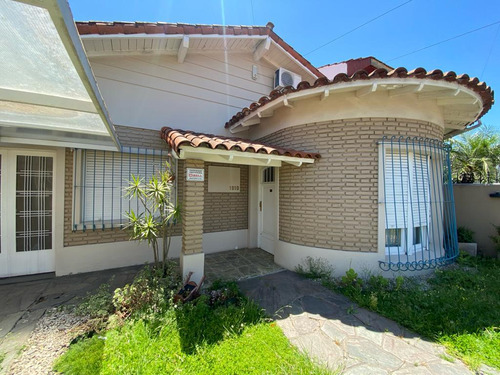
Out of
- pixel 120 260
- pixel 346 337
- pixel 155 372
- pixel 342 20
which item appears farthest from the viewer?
pixel 342 20

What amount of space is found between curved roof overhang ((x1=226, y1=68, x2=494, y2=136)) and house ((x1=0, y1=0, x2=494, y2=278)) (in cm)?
3

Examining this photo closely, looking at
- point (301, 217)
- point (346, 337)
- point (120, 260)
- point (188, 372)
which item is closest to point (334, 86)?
point (301, 217)

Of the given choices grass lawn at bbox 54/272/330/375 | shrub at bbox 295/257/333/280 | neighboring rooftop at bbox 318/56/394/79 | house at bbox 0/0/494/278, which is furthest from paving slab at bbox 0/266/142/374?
neighboring rooftop at bbox 318/56/394/79

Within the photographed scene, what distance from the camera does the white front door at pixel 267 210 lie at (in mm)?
7109

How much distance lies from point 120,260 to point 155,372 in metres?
4.16

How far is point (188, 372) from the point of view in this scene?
2.55 metres

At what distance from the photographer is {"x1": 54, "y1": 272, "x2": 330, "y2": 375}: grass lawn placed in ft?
8.55

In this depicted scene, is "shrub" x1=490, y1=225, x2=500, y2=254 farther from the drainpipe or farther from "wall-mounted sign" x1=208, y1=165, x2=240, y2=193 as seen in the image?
"wall-mounted sign" x1=208, y1=165, x2=240, y2=193

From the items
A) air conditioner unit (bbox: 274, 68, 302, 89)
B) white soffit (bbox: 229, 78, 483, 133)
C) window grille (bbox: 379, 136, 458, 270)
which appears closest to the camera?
white soffit (bbox: 229, 78, 483, 133)

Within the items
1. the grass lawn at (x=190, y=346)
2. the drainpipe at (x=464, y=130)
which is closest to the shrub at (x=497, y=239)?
the drainpipe at (x=464, y=130)

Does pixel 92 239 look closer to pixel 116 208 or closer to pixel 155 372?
pixel 116 208

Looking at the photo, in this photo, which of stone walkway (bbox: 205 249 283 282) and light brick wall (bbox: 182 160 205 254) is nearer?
light brick wall (bbox: 182 160 205 254)

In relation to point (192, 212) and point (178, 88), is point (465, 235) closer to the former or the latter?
point (192, 212)

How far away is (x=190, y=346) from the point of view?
116 inches
